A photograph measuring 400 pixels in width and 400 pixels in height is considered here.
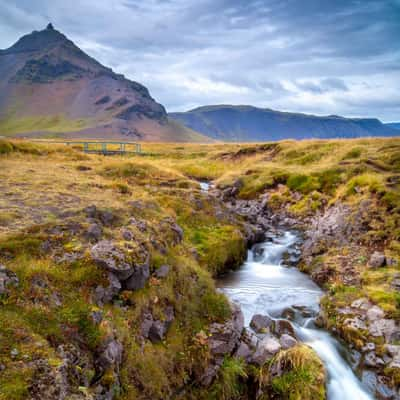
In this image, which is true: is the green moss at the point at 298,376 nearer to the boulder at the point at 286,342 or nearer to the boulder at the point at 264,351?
the boulder at the point at 264,351

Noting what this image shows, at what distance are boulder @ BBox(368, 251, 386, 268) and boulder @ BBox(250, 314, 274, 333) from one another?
7.06 m

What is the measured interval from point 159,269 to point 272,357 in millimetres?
4742

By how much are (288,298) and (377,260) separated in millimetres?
5129

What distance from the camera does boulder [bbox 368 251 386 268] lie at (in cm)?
1712

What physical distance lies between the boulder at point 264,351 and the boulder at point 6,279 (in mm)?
7606

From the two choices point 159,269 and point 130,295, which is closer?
point 130,295

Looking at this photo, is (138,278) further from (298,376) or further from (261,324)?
(261,324)

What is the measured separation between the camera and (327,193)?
100ft

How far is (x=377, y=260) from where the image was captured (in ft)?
56.6

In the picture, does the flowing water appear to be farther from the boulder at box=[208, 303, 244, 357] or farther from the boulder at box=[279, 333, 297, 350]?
the boulder at box=[208, 303, 244, 357]

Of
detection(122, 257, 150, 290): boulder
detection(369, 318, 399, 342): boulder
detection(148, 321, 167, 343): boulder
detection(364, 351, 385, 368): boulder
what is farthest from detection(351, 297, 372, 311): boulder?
detection(122, 257, 150, 290): boulder

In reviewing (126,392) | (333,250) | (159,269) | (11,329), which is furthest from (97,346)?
(333,250)

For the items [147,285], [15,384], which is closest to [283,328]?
[147,285]

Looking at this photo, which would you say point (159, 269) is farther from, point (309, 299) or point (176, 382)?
point (309, 299)
